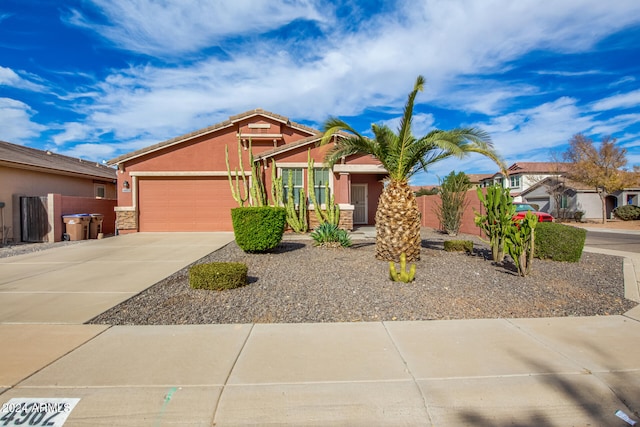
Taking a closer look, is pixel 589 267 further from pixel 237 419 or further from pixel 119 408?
pixel 119 408

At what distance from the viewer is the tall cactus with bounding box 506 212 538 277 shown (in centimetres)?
721

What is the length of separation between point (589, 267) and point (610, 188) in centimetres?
2673

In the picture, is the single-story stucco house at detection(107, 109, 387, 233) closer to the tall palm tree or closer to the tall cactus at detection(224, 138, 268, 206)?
the tall cactus at detection(224, 138, 268, 206)

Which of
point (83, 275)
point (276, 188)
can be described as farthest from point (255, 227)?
point (276, 188)

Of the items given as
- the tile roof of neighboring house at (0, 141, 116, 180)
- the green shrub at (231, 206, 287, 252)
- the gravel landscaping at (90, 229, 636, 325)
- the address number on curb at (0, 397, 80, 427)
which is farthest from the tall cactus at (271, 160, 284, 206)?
the address number on curb at (0, 397, 80, 427)

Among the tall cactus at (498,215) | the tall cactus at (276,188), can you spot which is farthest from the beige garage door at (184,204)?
the tall cactus at (498,215)

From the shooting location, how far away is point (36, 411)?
9.46ft

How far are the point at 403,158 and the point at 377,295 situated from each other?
4205 millimetres

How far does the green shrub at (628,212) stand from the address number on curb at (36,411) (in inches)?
1541

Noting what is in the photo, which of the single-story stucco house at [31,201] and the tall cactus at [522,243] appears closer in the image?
the tall cactus at [522,243]

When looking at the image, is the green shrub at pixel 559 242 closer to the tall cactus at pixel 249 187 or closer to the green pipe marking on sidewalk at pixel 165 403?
the green pipe marking on sidewalk at pixel 165 403

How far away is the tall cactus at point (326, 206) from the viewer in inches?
587

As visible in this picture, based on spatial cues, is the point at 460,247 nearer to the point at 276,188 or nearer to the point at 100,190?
the point at 276,188

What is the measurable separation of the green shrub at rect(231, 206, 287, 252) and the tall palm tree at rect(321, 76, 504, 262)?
251 centimetres
